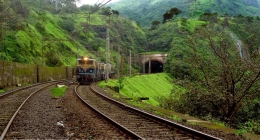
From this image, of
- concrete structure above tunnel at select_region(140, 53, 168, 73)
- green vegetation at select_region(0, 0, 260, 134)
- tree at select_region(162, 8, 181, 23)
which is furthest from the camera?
tree at select_region(162, 8, 181, 23)

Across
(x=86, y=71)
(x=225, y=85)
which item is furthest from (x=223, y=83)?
(x=86, y=71)

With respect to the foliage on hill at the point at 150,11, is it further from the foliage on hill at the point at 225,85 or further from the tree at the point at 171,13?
the foliage on hill at the point at 225,85

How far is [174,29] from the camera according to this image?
94.6 meters

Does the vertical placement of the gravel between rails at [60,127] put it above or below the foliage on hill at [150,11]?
below

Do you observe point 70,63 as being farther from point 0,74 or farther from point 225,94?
point 225,94

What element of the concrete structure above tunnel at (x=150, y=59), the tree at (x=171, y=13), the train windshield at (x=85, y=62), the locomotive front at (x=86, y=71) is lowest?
the locomotive front at (x=86, y=71)

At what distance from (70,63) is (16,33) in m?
17.4

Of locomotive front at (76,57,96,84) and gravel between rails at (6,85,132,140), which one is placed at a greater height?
locomotive front at (76,57,96,84)

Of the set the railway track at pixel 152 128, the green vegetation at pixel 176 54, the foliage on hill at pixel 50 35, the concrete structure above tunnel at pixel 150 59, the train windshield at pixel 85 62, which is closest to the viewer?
the railway track at pixel 152 128

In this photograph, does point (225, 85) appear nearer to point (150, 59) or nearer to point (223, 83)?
point (223, 83)

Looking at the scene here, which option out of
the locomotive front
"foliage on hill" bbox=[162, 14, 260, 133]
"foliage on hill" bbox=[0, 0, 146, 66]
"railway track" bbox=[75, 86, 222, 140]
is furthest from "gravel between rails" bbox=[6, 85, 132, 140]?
the locomotive front

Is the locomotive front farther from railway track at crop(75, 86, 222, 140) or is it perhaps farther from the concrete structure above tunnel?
the concrete structure above tunnel

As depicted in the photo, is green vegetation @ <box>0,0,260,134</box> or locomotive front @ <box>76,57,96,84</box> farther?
locomotive front @ <box>76,57,96,84</box>

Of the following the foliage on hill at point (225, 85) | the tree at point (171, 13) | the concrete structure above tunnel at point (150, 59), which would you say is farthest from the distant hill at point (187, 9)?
the foliage on hill at point (225, 85)
